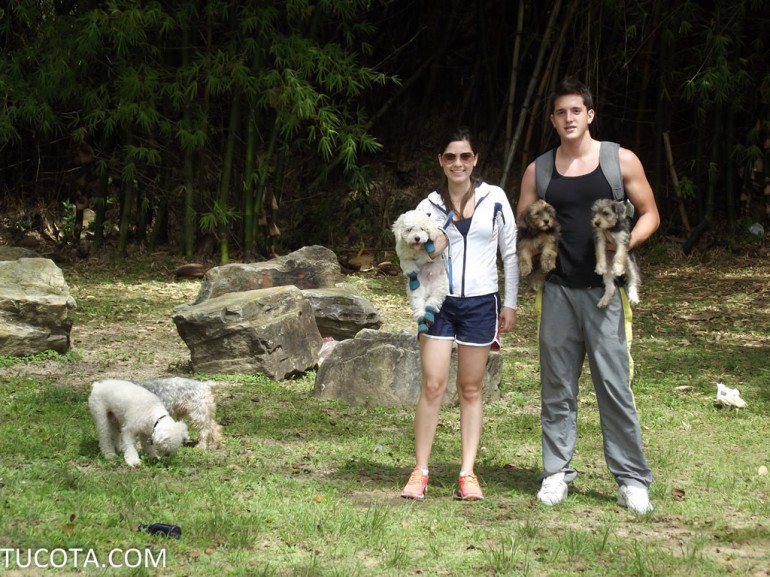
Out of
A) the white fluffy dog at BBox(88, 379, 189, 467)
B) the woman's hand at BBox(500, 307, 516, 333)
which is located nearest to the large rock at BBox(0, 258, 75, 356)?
the white fluffy dog at BBox(88, 379, 189, 467)

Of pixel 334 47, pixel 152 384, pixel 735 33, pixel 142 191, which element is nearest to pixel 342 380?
pixel 152 384

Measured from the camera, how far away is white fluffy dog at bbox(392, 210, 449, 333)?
346 cm

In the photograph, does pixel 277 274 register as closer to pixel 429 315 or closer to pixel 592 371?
pixel 429 315

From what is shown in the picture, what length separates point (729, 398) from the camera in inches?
207

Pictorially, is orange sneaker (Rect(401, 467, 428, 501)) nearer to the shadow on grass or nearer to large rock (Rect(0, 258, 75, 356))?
the shadow on grass

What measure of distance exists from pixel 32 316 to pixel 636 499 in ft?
12.8

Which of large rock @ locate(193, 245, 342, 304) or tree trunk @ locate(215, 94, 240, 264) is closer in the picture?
large rock @ locate(193, 245, 342, 304)

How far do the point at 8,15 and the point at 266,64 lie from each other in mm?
2720

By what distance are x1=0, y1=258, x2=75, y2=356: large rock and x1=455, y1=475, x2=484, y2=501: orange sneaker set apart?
330 cm

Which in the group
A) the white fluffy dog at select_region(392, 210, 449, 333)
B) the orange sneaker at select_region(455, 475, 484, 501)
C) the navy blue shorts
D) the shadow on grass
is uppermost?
the white fluffy dog at select_region(392, 210, 449, 333)

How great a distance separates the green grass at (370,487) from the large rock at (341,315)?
0.75 m

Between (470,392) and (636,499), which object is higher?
(470,392)

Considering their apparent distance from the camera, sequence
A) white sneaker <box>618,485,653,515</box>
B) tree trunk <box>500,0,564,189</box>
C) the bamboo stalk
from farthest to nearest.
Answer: the bamboo stalk, tree trunk <box>500,0,564,189</box>, white sneaker <box>618,485,653,515</box>

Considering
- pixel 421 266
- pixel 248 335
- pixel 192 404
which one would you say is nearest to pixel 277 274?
pixel 248 335
